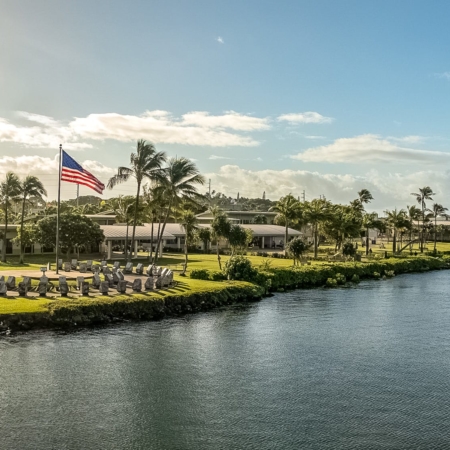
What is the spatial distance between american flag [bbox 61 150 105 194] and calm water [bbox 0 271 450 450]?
62.5 feet

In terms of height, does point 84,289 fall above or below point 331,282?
above

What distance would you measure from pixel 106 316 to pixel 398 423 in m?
20.6

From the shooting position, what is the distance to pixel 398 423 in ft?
64.7

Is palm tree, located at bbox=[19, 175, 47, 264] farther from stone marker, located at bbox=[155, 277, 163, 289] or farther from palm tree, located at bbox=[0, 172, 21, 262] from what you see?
stone marker, located at bbox=[155, 277, 163, 289]

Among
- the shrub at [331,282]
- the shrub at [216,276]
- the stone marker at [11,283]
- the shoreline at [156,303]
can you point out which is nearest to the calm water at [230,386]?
the shoreline at [156,303]

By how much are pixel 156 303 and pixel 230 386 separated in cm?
1531

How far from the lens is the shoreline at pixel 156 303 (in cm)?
3206

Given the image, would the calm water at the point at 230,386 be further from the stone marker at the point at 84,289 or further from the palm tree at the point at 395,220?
the palm tree at the point at 395,220

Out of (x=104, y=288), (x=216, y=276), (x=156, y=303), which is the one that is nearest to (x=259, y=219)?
(x=216, y=276)

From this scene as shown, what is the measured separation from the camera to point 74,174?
160ft

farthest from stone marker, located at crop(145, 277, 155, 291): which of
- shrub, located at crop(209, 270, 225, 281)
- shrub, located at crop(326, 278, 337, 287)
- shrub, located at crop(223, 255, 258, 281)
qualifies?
shrub, located at crop(326, 278, 337, 287)

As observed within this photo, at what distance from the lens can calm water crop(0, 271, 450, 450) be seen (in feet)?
60.3

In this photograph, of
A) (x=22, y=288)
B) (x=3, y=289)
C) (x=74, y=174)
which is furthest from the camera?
(x=74, y=174)

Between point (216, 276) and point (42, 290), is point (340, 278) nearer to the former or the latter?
point (216, 276)
